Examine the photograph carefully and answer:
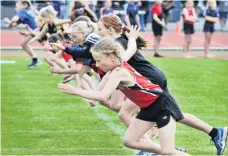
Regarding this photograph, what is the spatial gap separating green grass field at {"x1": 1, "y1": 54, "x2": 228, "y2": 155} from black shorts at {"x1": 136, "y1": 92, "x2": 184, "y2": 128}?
6.27 ft

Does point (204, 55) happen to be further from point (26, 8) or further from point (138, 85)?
point (138, 85)

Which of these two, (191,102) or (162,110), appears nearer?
(162,110)

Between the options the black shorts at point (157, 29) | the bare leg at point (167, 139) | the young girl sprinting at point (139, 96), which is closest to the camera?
the young girl sprinting at point (139, 96)

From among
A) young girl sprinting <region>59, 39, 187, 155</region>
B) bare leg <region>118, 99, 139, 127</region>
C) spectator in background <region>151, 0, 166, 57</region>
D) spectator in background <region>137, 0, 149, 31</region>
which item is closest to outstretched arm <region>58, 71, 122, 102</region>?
young girl sprinting <region>59, 39, 187, 155</region>

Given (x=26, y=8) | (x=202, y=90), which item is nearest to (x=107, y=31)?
(x=202, y=90)

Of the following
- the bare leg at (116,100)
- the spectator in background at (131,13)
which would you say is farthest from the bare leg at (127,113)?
the spectator in background at (131,13)

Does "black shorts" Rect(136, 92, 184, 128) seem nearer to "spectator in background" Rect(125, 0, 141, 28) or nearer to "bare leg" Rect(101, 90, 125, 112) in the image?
"bare leg" Rect(101, 90, 125, 112)

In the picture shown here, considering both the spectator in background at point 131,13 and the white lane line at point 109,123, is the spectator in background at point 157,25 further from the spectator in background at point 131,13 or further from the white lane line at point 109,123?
the white lane line at point 109,123

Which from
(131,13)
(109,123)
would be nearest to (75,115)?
(109,123)

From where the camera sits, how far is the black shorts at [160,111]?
25.1 feet

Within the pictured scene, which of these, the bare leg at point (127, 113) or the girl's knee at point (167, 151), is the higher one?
the girl's knee at point (167, 151)

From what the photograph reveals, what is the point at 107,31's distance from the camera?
8984mm

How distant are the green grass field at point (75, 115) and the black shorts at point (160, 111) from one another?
1.91 m

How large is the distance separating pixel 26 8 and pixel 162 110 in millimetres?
13578
